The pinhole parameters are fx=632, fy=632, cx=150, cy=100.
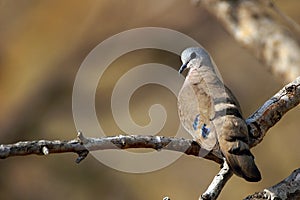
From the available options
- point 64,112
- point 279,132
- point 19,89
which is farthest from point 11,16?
point 279,132

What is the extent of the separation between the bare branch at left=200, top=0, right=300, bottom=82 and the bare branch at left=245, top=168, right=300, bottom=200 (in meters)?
0.93

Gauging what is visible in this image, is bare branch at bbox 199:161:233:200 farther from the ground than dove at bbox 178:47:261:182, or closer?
closer

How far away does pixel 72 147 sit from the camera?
1373 millimetres

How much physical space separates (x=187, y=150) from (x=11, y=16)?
3.62 m

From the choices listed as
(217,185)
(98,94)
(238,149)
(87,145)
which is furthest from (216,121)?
(98,94)

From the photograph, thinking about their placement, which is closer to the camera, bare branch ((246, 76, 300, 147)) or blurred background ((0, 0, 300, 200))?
bare branch ((246, 76, 300, 147))

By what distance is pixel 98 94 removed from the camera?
457 cm

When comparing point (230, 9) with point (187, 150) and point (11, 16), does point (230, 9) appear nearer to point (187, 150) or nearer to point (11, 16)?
point (187, 150)

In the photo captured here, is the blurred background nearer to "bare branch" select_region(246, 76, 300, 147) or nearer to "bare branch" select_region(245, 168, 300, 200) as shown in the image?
"bare branch" select_region(246, 76, 300, 147)

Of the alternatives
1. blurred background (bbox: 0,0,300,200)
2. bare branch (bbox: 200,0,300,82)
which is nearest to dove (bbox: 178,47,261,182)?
bare branch (bbox: 200,0,300,82)

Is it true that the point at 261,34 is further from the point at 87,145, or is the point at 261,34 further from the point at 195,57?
the point at 87,145

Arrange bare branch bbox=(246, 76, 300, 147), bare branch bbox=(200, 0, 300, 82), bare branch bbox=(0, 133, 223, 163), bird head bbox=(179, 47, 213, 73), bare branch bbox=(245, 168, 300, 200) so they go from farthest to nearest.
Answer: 1. bare branch bbox=(200, 0, 300, 82)
2. bird head bbox=(179, 47, 213, 73)
3. bare branch bbox=(246, 76, 300, 147)
4. bare branch bbox=(245, 168, 300, 200)
5. bare branch bbox=(0, 133, 223, 163)

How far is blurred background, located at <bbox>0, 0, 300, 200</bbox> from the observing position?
162 inches

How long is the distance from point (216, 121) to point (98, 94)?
9.77 ft
